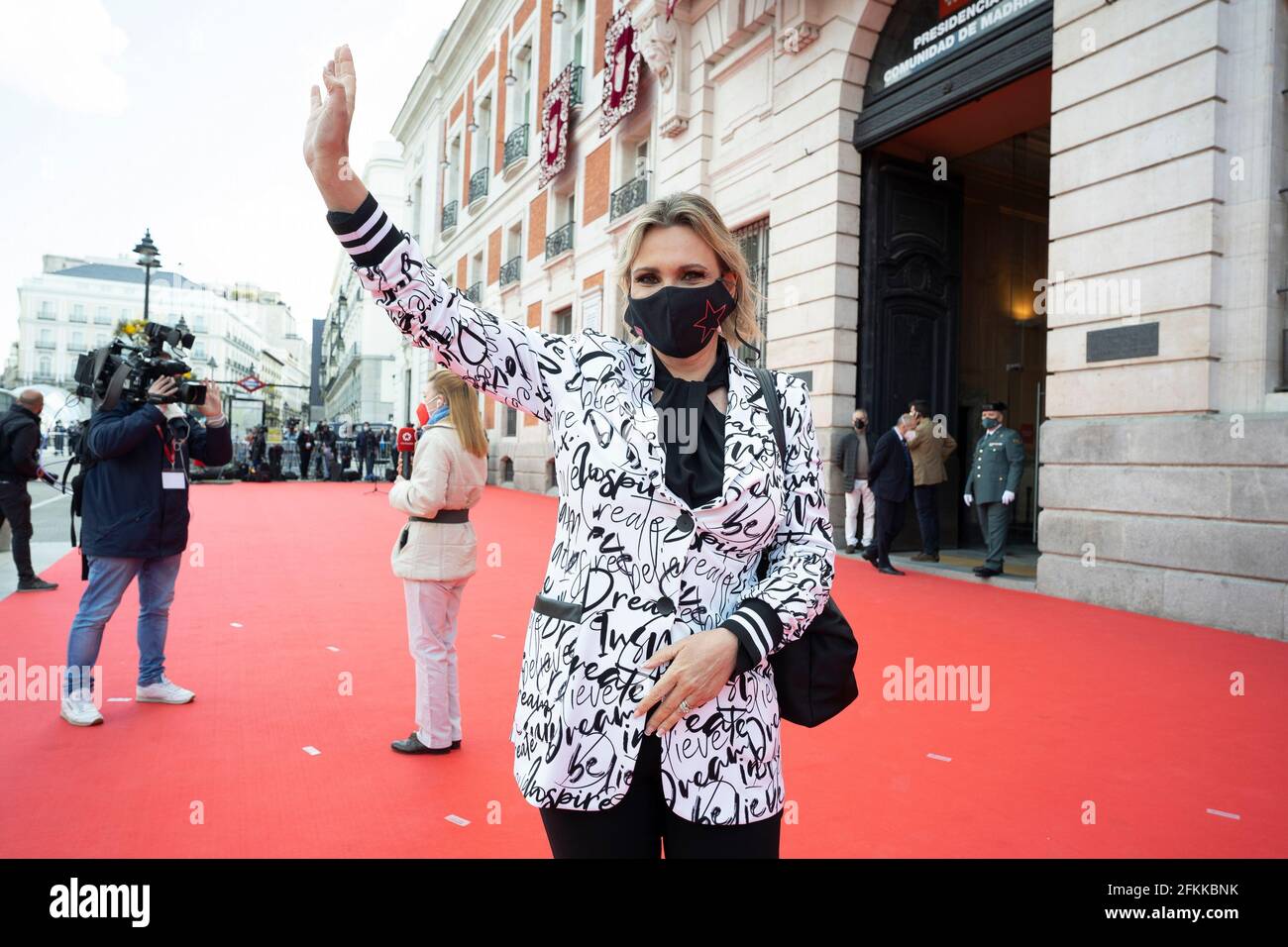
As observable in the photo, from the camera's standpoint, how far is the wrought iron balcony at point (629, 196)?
709 inches

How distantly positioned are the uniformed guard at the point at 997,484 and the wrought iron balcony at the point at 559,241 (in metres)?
14.4

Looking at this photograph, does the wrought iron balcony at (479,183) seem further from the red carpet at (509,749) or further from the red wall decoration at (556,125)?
the red carpet at (509,749)

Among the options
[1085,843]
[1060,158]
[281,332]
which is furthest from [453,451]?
[281,332]

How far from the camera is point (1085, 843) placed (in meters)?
3.27

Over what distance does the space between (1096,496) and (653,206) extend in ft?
25.7

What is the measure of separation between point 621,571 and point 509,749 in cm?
294

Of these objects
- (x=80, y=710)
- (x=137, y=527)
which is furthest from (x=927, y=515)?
(x=80, y=710)

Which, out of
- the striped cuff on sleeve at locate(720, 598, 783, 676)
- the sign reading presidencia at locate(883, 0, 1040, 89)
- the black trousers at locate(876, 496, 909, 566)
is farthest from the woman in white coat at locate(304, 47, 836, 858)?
the sign reading presidencia at locate(883, 0, 1040, 89)

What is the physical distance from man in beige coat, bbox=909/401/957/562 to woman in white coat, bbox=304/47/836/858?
1015 cm

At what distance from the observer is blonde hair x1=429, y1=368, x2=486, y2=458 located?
4332 millimetres

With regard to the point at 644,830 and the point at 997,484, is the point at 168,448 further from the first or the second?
the point at 997,484

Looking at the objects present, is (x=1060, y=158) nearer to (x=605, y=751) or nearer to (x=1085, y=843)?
(x=1085, y=843)

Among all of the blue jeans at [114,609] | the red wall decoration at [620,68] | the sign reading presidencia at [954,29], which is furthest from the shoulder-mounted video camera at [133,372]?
the red wall decoration at [620,68]

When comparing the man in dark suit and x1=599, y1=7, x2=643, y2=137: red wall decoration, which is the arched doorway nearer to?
the man in dark suit
